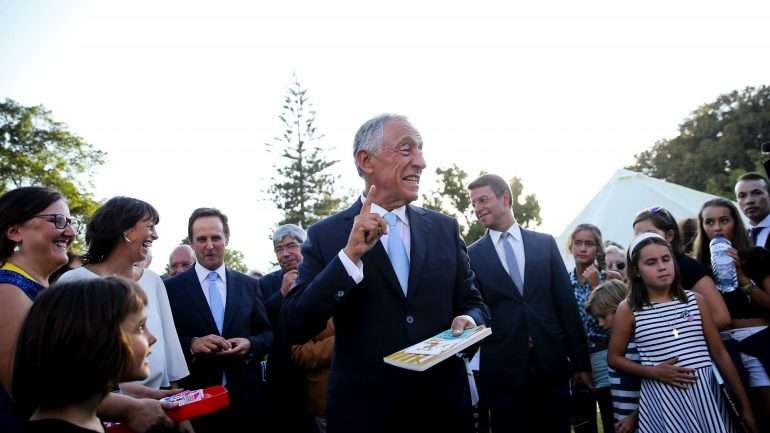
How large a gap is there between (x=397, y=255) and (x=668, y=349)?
2.29m

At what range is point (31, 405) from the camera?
1794mm

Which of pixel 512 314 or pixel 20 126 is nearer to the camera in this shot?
pixel 512 314

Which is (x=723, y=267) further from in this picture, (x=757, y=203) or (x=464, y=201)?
(x=464, y=201)

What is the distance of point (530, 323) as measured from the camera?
4.21 m

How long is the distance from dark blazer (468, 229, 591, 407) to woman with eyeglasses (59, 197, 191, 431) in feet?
7.93

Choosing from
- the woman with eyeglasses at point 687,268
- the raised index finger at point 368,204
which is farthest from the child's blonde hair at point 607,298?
the raised index finger at point 368,204

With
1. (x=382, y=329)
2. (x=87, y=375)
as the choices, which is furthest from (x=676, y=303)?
(x=87, y=375)

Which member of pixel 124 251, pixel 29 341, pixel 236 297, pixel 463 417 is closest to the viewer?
pixel 29 341

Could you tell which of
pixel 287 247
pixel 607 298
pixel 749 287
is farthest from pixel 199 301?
pixel 749 287

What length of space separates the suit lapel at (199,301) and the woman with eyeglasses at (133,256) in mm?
993

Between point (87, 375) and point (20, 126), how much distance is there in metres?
40.0

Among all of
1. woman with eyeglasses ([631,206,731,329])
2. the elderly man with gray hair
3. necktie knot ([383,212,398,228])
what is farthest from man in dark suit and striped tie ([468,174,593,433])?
necktie knot ([383,212,398,228])

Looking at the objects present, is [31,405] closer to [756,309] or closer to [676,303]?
[676,303]

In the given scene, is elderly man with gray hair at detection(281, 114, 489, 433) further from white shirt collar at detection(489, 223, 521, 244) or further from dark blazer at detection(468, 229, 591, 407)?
white shirt collar at detection(489, 223, 521, 244)
